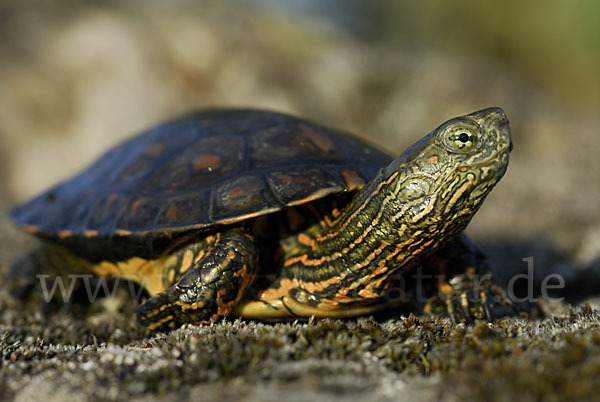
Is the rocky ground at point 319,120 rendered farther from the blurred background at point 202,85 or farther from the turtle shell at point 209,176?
the turtle shell at point 209,176

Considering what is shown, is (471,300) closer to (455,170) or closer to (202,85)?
(455,170)

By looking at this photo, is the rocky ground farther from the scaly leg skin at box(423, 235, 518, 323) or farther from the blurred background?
the scaly leg skin at box(423, 235, 518, 323)

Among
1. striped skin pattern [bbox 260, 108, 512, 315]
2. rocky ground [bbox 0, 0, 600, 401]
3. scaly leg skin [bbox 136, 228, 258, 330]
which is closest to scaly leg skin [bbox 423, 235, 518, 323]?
rocky ground [bbox 0, 0, 600, 401]

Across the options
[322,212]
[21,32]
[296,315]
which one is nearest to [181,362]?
[296,315]

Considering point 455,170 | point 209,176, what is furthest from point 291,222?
point 455,170

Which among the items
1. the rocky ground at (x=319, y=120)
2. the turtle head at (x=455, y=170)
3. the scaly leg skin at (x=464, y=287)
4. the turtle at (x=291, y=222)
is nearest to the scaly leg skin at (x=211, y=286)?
the turtle at (x=291, y=222)

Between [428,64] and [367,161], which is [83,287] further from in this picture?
[428,64]
